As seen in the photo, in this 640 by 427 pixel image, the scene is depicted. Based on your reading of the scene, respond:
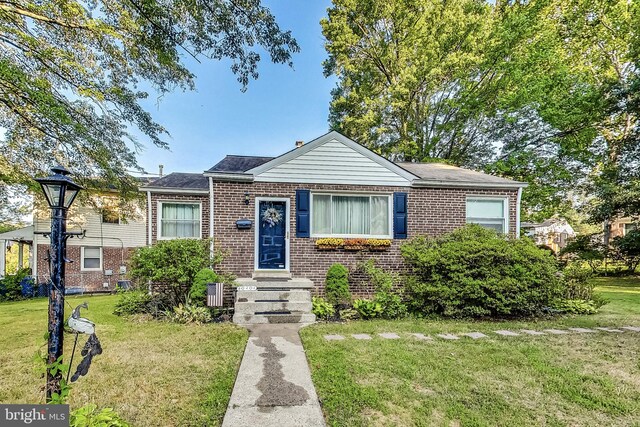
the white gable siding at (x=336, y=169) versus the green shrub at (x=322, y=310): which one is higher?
the white gable siding at (x=336, y=169)

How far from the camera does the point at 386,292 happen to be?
24.4ft

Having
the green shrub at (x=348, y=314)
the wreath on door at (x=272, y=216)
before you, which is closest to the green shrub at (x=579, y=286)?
the green shrub at (x=348, y=314)

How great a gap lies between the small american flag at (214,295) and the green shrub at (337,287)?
2.55 m

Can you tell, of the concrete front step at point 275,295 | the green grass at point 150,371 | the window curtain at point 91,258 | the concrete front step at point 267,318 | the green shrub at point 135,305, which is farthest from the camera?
the window curtain at point 91,258

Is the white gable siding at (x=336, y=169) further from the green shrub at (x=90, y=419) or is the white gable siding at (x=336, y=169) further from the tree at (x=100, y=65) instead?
the green shrub at (x=90, y=419)

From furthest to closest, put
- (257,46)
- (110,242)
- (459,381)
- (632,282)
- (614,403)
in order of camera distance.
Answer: (110,242) < (632,282) < (257,46) < (459,381) < (614,403)

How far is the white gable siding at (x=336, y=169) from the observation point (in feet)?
27.0

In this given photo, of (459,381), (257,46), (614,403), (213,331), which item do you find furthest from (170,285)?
(614,403)

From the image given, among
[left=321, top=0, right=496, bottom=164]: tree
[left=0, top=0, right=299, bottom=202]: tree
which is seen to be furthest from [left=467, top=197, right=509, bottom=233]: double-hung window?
[left=321, top=0, right=496, bottom=164]: tree

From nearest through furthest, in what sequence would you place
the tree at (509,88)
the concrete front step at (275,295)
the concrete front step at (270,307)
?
the concrete front step at (270,307) < the concrete front step at (275,295) < the tree at (509,88)

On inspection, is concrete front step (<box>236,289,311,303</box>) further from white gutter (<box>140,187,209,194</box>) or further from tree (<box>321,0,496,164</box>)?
tree (<box>321,0,496,164</box>)

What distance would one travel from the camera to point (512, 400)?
316 centimetres

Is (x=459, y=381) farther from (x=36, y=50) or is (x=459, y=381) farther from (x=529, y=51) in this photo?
(x=529, y=51)

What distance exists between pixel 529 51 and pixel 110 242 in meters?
23.8
